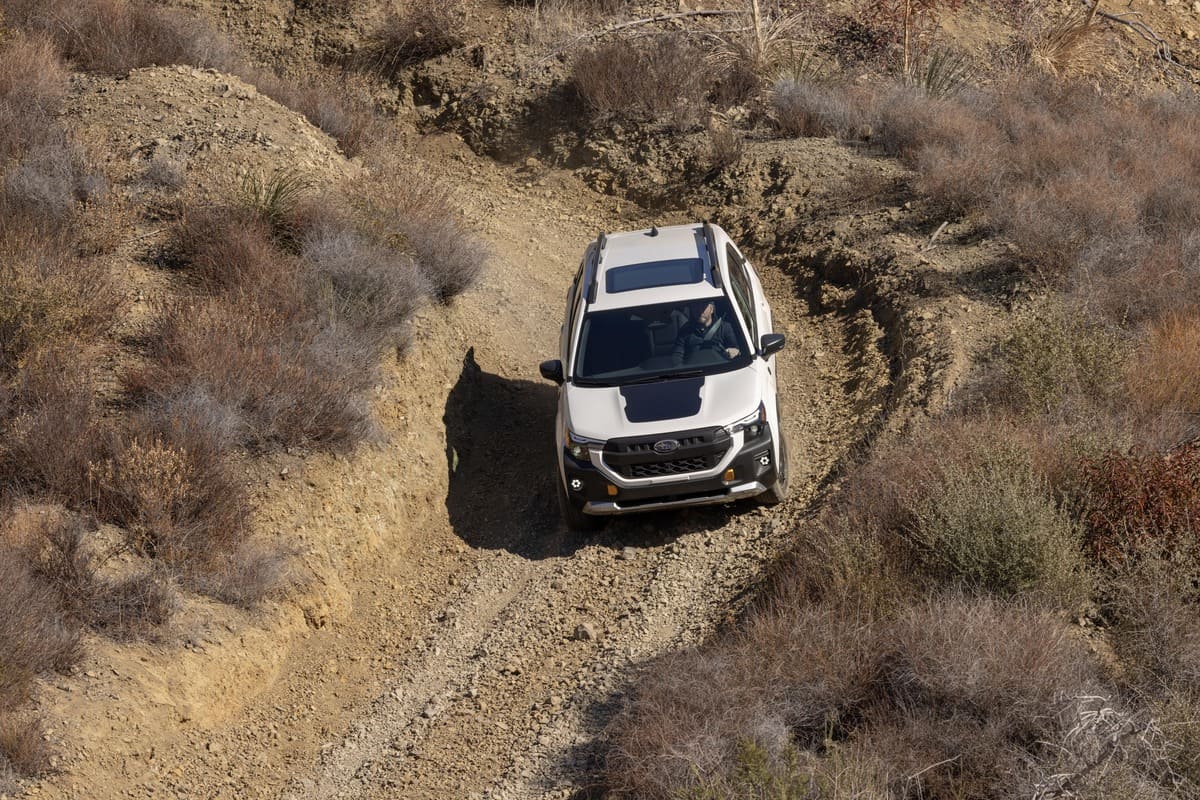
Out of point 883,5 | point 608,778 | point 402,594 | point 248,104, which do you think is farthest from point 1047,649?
point 883,5

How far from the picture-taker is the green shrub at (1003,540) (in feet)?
21.0

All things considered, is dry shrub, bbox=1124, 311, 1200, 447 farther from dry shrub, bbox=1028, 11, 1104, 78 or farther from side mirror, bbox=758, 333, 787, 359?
dry shrub, bbox=1028, 11, 1104, 78

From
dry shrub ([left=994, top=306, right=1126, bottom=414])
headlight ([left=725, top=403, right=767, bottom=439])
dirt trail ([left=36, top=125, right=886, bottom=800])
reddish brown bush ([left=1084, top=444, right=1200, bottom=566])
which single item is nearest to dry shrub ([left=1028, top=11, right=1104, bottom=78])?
dirt trail ([left=36, top=125, right=886, bottom=800])

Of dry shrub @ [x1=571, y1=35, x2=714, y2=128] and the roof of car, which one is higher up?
dry shrub @ [x1=571, y1=35, x2=714, y2=128]

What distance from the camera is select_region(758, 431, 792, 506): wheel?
8.69 m

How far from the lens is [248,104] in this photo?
1387 centimetres

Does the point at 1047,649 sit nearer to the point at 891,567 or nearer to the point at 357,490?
the point at 891,567

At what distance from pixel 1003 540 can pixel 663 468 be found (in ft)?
8.92

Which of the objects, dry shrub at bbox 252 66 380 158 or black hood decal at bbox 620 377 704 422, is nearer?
black hood decal at bbox 620 377 704 422

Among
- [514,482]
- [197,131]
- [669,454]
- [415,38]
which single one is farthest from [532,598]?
[415,38]

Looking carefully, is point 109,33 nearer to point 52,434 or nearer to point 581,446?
Answer: point 52,434

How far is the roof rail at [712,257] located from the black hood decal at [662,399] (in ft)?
3.79

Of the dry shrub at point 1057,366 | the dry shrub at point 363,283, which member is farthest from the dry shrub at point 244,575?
the dry shrub at point 1057,366

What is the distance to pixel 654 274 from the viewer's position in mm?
9609
